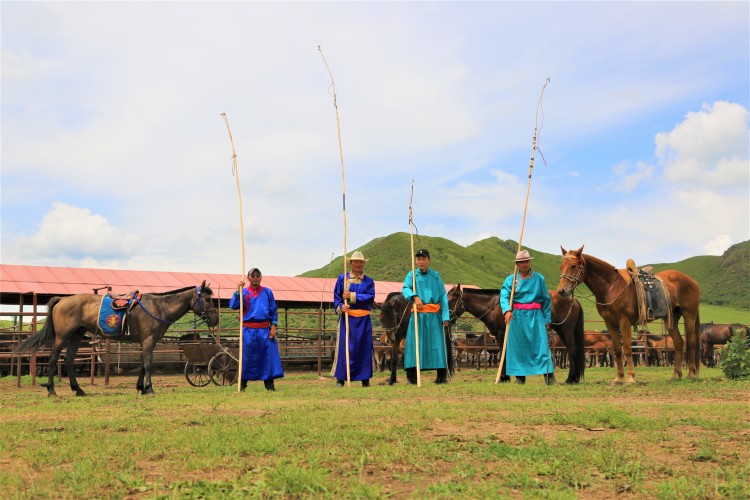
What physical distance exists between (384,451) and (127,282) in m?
19.3

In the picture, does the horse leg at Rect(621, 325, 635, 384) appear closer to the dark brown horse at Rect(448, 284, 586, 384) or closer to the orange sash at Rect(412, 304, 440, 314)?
the dark brown horse at Rect(448, 284, 586, 384)

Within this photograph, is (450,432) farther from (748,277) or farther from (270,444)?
(748,277)

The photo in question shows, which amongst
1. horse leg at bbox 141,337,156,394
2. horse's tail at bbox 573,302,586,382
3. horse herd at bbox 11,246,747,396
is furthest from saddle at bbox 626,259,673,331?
horse leg at bbox 141,337,156,394

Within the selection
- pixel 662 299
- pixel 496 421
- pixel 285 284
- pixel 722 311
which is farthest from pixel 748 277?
pixel 496 421

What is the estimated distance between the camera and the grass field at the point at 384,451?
3.71 m

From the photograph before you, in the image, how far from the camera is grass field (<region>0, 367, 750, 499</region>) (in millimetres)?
3705

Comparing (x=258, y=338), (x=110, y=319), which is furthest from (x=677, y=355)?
(x=110, y=319)

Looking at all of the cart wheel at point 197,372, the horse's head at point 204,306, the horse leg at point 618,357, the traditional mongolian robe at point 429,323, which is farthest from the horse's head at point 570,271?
the cart wheel at point 197,372

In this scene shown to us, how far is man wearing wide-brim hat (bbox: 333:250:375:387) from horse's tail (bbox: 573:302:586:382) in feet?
12.4

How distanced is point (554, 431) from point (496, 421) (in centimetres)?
68

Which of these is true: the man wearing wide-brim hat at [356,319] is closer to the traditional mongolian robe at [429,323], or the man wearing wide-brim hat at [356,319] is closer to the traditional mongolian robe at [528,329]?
the traditional mongolian robe at [429,323]

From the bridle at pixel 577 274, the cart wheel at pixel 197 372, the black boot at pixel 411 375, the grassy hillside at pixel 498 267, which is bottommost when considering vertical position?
the cart wheel at pixel 197 372

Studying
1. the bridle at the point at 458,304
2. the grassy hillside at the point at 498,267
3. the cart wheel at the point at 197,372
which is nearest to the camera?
the bridle at the point at 458,304

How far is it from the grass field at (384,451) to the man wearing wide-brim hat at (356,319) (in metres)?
3.71
